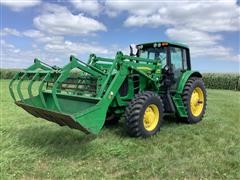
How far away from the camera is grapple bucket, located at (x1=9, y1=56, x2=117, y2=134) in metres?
5.32

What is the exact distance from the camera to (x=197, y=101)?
28.4 ft

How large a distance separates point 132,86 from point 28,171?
299 cm

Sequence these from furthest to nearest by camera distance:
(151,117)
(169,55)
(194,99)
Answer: (194,99) → (169,55) → (151,117)

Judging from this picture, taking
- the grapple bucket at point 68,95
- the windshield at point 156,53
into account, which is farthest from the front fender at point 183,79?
the grapple bucket at point 68,95

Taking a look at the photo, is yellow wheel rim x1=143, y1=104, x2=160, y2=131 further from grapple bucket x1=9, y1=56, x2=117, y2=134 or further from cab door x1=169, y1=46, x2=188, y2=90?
cab door x1=169, y1=46, x2=188, y2=90

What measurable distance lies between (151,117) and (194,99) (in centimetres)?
224

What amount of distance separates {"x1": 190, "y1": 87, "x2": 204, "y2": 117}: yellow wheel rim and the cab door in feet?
2.29

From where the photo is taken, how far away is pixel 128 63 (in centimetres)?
648

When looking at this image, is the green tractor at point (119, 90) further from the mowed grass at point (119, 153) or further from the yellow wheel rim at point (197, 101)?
the mowed grass at point (119, 153)

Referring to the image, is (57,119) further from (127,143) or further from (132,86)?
(132,86)

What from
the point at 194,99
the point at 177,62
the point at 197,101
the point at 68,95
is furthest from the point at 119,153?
the point at 197,101

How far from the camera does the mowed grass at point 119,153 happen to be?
188 inches

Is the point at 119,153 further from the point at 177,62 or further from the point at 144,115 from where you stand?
the point at 177,62

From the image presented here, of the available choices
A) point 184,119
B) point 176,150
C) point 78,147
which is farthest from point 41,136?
point 184,119
